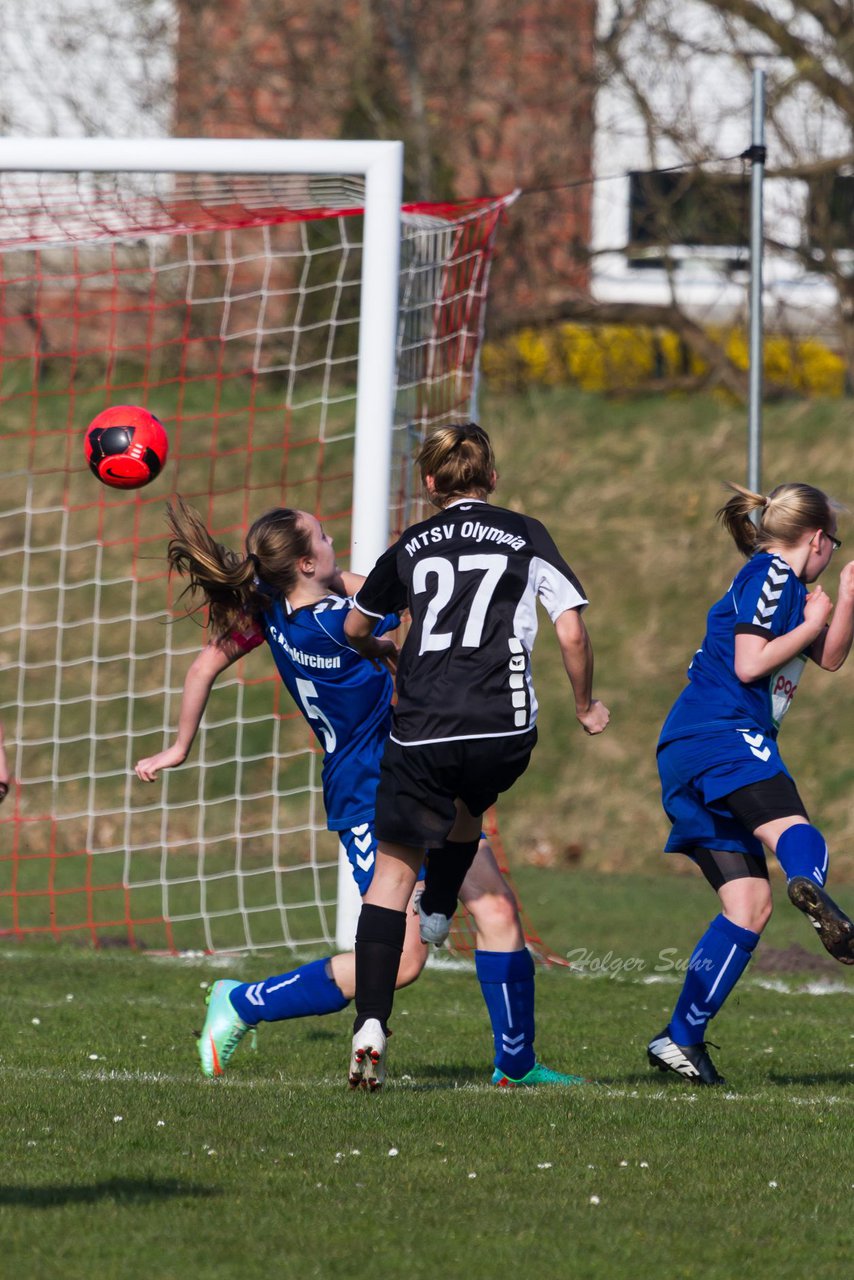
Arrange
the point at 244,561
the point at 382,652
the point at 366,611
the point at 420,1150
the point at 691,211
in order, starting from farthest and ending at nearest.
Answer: the point at 691,211 < the point at 244,561 < the point at 382,652 < the point at 366,611 < the point at 420,1150

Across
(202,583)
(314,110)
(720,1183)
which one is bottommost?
(720,1183)

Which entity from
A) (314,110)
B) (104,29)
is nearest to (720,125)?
(314,110)

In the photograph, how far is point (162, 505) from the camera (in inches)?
600

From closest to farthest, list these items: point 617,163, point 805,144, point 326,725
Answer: point 326,725
point 805,144
point 617,163

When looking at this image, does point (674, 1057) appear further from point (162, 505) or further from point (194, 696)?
point (162, 505)

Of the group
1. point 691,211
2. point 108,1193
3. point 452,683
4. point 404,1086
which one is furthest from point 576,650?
point 691,211

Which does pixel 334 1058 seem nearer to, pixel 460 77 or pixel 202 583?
pixel 202 583

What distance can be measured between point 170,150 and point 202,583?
346cm

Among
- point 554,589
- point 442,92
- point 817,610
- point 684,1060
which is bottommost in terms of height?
point 684,1060

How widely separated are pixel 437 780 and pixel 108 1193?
59.4 inches

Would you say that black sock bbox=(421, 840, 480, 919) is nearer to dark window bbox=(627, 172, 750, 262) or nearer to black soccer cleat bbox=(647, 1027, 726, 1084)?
black soccer cleat bbox=(647, 1027, 726, 1084)

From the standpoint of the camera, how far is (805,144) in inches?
607

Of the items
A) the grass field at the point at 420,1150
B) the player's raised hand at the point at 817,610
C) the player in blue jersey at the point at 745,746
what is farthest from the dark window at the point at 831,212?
the player's raised hand at the point at 817,610

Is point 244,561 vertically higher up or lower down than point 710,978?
higher up
